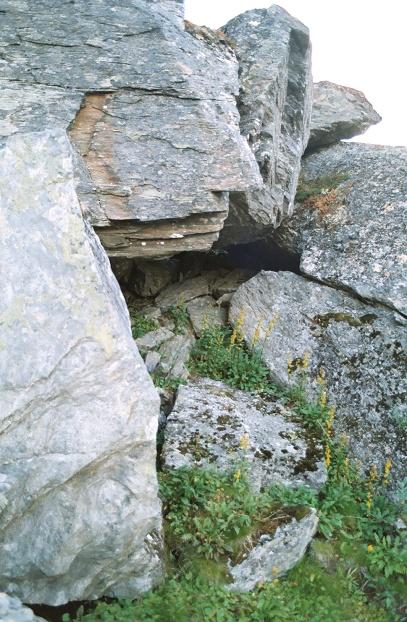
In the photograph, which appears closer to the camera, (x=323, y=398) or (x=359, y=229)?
(x=323, y=398)

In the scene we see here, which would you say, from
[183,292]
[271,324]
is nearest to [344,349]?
[271,324]

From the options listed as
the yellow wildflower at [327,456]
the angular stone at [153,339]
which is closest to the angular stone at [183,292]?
the angular stone at [153,339]

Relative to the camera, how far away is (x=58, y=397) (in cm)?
497

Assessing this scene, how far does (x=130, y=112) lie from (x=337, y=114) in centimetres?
770

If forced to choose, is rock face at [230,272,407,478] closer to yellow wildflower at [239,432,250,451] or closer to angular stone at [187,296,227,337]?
angular stone at [187,296,227,337]

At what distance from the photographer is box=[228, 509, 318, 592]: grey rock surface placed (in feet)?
20.7

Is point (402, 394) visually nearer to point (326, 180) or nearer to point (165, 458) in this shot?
point (165, 458)

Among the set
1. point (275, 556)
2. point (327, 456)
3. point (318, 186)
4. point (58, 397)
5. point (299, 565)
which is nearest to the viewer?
point (58, 397)

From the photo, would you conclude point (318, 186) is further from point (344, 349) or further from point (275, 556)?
point (275, 556)

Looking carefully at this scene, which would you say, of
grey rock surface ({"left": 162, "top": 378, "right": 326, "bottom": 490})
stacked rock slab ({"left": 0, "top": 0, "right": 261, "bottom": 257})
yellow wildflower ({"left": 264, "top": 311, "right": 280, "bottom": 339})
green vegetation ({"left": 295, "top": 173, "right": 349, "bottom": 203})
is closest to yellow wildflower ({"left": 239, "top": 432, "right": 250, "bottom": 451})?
grey rock surface ({"left": 162, "top": 378, "right": 326, "bottom": 490})

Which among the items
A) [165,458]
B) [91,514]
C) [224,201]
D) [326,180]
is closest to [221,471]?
[165,458]

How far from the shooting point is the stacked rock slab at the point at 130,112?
859 centimetres

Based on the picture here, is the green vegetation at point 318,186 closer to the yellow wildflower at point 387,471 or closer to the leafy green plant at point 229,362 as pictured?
the leafy green plant at point 229,362

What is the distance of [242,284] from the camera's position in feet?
36.2
